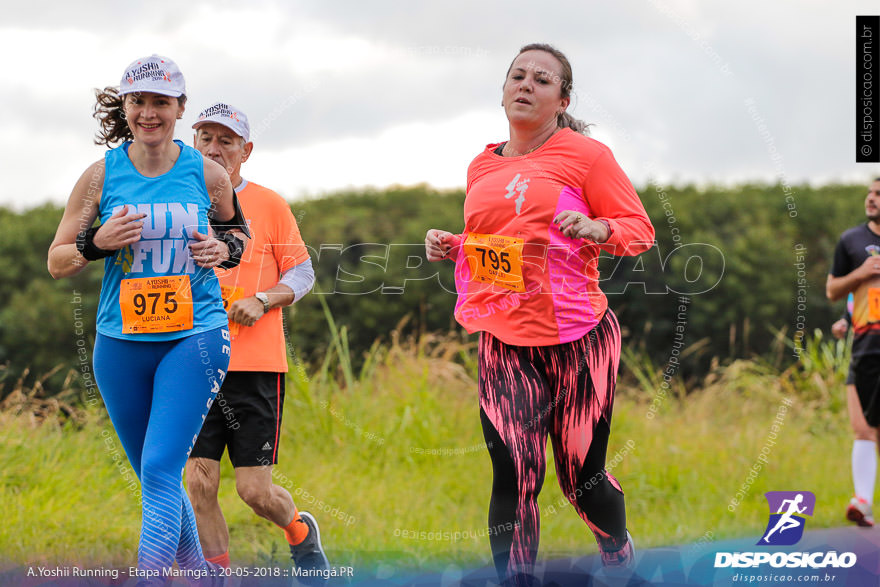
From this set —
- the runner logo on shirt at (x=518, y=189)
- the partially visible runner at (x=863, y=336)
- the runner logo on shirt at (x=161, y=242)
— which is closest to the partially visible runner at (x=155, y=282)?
the runner logo on shirt at (x=161, y=242)

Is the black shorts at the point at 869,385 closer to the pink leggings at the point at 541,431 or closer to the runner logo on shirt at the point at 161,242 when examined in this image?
the pink leggings at the point at 541,431

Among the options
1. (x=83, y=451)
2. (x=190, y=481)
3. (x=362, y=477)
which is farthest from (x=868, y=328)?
(x=83, y=451)

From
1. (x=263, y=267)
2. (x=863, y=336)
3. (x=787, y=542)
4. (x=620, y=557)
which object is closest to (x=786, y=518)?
(x=787, y=542)

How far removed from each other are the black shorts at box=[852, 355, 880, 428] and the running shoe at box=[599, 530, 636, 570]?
311 cm

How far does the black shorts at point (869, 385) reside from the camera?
6.08 meters

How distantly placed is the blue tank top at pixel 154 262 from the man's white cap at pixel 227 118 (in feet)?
2.24

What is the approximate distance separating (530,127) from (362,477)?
325 centimetres

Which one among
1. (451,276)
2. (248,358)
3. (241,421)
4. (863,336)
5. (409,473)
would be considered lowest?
(409,473)

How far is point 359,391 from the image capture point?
274 inches

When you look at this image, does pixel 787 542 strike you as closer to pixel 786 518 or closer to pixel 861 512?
pixel 786 518

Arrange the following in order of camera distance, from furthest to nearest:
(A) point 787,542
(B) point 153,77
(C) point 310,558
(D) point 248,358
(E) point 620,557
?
1. (A) point 787,542
2. (C) point 310,558
3. (D) point 248,358
4. (E) point 620,557
5. (B) point 153,77

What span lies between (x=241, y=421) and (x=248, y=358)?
28cm

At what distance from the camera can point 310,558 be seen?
Answer: 436 cm

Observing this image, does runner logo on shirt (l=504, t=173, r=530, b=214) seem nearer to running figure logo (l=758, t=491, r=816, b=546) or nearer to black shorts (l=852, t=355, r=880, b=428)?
running figure logo (l=758, t=491, r=816, b=546)
